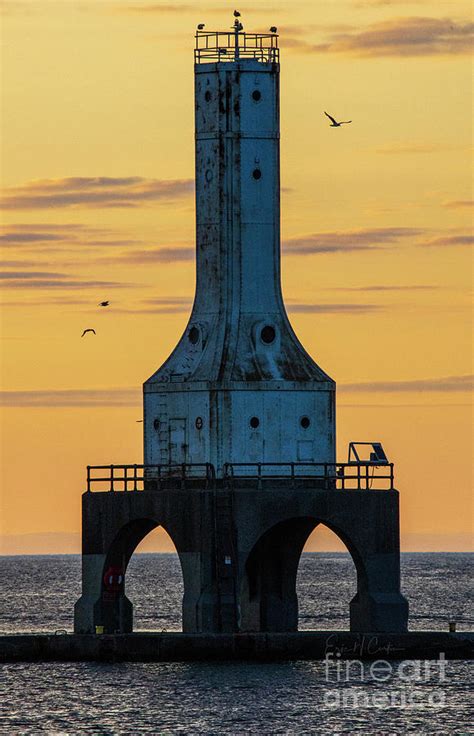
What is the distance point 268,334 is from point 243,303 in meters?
1.25

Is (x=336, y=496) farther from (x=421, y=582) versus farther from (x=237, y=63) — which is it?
(x=421, y=582)

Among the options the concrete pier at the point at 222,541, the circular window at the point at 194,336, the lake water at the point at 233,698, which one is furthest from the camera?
the circular window at the point at 194,336

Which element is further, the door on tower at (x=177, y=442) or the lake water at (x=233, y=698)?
the door on tower at (x=177, y=442)

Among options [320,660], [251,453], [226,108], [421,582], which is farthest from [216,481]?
[421,582]

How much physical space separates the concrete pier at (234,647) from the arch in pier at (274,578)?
524 cm

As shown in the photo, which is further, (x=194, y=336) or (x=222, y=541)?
(x=194, y=336)

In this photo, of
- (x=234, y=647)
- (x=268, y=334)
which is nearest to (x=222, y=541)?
(x=234, y=647)

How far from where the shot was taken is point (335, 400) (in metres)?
84.1

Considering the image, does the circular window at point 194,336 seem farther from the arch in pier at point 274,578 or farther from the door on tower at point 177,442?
the arch in pier at point 274,578

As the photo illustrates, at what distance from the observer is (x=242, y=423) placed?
8175 cm

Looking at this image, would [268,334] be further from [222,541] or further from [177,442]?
[222,541]

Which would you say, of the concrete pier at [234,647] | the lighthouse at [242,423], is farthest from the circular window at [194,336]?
the concrete pier at [234,647]

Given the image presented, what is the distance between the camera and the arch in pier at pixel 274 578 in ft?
277

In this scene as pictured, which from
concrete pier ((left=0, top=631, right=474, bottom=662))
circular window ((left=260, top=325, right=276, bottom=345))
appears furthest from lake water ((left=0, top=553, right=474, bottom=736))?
circular window ((left=260, top=325, right=276, bottom=345))
